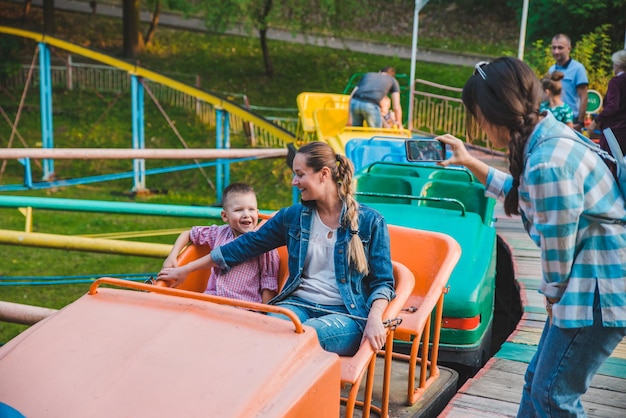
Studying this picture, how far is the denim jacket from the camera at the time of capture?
2.97m

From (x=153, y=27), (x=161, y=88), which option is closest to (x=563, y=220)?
(x=161, y=88)

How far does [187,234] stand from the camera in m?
3.51

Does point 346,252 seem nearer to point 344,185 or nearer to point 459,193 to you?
point 344,185

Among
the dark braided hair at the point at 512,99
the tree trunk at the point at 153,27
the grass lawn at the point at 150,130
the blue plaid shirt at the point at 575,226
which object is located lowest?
the grass lawn at the point at 150,130

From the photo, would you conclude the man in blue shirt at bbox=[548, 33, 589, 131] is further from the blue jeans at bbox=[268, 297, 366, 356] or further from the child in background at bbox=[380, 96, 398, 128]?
the blue jeans at bbox=[268, 297, 366, 356]

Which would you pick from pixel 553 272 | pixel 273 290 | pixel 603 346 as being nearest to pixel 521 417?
pixel 603 346

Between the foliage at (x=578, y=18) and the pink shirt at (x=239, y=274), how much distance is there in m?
16.9

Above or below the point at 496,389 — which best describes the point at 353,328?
above

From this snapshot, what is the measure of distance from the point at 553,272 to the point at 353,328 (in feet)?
3.20

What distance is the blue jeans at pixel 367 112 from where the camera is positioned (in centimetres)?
901

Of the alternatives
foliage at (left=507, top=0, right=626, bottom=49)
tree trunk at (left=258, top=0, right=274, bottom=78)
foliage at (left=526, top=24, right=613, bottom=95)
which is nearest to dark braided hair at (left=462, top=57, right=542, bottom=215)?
foliage at (left=526, top=24, right=613, bottom=95)

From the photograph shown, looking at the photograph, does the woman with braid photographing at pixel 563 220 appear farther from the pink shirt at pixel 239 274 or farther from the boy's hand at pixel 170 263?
the boy's hand at pixel 170 263

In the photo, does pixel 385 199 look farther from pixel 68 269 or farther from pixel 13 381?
pixel 68 269

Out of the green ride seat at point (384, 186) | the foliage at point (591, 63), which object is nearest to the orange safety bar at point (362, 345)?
the green ride seat at point (384, 186)
